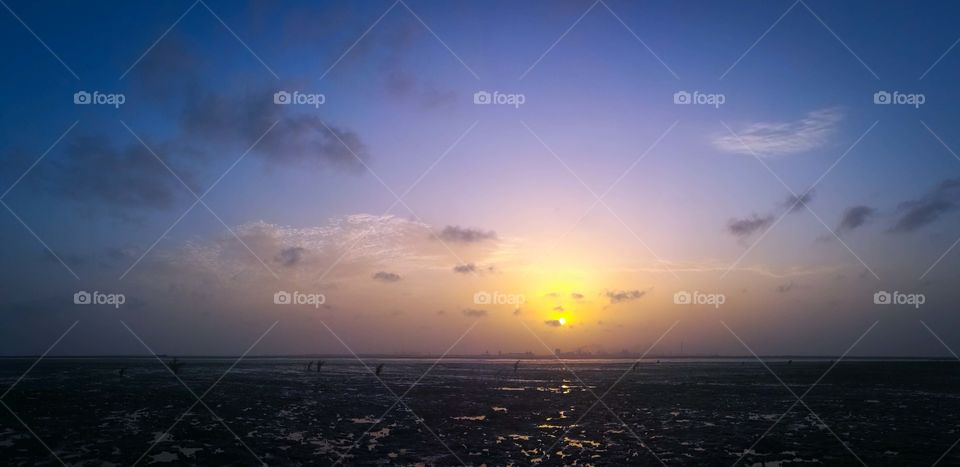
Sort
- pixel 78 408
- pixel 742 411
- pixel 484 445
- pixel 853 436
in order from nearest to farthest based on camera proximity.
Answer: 1. pixel 484 445
2. pixel 853 436
3. pixel 78 408
4. pixel 742 411

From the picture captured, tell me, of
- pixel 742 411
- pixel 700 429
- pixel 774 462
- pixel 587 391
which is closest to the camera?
pixel 774 462

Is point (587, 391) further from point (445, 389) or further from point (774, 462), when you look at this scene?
point (774, 462)

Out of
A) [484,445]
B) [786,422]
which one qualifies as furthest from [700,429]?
[484,445]

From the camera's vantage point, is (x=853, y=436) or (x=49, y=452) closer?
(x=49, y=452)

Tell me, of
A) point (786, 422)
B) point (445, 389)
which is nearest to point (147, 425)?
point (445, 389)

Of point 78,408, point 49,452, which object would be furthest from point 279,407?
point 49,452

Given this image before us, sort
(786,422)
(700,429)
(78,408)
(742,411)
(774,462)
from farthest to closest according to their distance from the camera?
(742,411) → (78,408) → (786,422) → (700,429) → (774,462)

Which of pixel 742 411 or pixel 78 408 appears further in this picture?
pixel 742 411

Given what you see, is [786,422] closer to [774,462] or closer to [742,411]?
[742,411]

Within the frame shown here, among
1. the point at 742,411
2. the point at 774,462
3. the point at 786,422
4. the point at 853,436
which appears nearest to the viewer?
the point at 774,462

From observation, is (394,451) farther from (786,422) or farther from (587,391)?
(587,391)
